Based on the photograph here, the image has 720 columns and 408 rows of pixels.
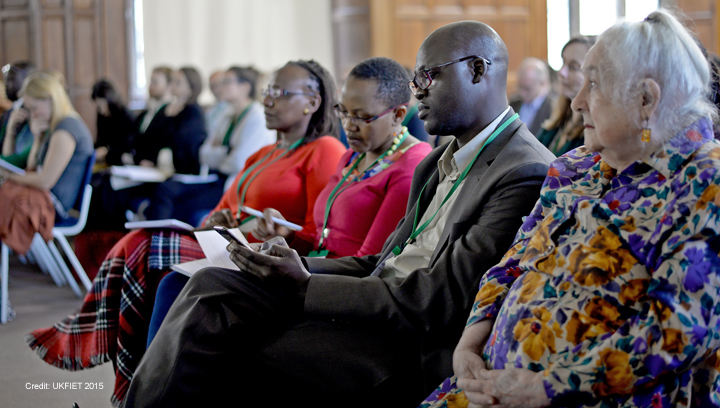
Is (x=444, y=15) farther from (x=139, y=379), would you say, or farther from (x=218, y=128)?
(x=139, y=379)

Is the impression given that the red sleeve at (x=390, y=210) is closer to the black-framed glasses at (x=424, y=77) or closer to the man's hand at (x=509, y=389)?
the black-framed glasses at (x=424, y=77)

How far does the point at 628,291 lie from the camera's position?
104cm

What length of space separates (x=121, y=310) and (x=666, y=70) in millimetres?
1701

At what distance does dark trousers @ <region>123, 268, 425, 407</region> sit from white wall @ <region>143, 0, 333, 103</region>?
21.1 feet

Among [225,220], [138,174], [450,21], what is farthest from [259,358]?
[450,21]

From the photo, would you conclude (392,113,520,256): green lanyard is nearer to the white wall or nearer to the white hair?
the white hair

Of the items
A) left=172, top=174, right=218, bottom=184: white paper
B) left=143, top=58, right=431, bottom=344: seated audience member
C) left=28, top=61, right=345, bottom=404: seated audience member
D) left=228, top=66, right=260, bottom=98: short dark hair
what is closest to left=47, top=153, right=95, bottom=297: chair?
left=172, top=174, right=218, bottom=184: white paper

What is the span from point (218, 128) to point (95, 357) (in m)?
3.38

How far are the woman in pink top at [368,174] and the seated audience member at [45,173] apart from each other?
1.91 meters

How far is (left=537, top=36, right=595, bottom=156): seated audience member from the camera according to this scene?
2801 millimetres

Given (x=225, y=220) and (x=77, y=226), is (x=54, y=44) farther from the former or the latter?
(x=225, y=220)

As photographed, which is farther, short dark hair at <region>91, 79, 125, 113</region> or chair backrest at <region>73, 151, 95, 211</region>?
short dark hair at <region>91, 79, 125, 113</region>

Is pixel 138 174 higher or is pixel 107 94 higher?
pixel 107 94

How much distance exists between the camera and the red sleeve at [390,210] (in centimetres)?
193
